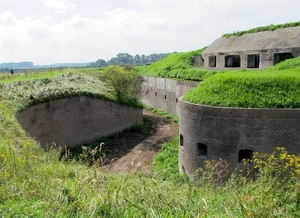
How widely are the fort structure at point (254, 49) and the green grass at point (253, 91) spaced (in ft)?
16.5

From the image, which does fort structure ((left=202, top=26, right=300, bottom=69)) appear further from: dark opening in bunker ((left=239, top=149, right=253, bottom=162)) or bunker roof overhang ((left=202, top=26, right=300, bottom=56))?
dark opening in bunker ((left=239, top=149, right=253, bottom=162))

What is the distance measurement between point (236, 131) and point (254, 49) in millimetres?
8114

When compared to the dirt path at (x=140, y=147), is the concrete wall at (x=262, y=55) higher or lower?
higher

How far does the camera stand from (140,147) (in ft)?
48.2

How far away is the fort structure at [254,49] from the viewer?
1367 cm

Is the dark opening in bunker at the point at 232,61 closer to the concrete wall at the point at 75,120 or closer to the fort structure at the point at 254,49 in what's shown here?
the fort structure at the point at 254,49

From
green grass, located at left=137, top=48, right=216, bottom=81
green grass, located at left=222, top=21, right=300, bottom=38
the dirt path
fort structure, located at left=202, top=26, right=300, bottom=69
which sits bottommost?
the dirt path

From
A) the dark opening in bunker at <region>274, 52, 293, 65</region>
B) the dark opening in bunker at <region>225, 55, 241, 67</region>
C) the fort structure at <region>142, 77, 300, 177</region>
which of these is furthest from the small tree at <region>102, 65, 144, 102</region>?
the dark opening in bunker at <region>274, 52, 293, 65</region>

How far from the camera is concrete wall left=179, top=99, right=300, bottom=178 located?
820 centimetres

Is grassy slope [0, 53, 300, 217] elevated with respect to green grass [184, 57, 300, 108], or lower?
lower

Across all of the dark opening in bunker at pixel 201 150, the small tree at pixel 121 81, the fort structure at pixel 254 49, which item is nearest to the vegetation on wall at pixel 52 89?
the small tree at pixel 121 81

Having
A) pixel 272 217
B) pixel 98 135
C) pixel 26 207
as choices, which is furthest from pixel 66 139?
pixel 272 217

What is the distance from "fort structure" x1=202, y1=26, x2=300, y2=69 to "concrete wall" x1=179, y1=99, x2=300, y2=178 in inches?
249

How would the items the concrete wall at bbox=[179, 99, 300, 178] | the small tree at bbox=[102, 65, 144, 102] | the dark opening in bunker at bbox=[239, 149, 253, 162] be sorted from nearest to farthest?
the concrete wall at bbox=[179, 99, 300, 178], the dark opening in bunker at bbox=[239, 149, 253, 162], the small tree at bbox=[102, 65, 144, 102]
